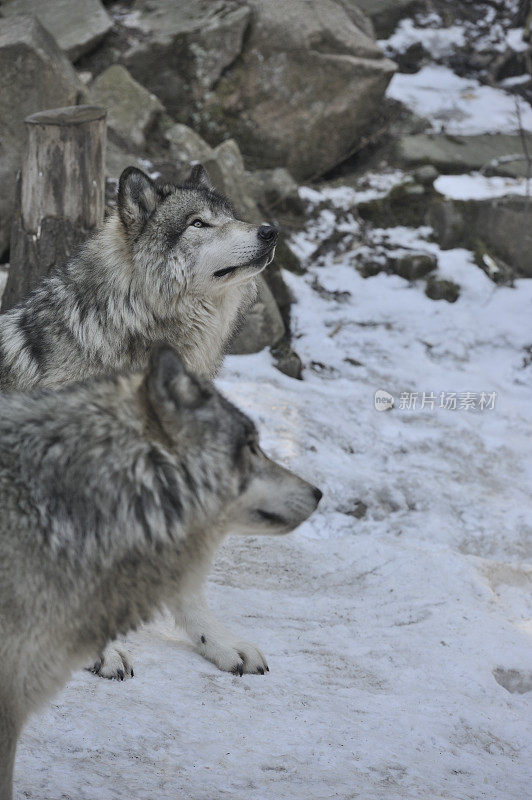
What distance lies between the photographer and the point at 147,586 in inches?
90.1

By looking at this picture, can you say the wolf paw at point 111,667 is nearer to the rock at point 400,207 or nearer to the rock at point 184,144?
the rock at point 184,144

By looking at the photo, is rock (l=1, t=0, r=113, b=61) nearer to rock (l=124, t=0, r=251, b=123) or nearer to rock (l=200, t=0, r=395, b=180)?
rock (l=124, t=0, r=251, b=123)

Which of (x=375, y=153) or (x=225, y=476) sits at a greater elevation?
(x=225, y=476)

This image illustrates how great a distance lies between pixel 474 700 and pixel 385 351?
449cm

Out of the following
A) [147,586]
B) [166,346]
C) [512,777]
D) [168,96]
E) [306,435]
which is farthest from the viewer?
[168,96]

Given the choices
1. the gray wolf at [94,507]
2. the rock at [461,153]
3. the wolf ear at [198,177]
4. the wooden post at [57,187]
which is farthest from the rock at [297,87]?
the gray wolf at [94,507]

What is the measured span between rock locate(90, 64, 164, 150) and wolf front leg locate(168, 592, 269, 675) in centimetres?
625

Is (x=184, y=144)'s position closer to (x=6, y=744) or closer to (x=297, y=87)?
(x=297, y=87)

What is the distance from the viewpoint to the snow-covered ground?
2.81 m

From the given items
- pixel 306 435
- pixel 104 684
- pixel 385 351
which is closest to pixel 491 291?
pixel 385 351

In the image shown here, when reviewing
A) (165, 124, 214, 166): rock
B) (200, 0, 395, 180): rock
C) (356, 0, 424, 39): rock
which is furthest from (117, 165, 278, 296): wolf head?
(356, 0, 424, 39): rock

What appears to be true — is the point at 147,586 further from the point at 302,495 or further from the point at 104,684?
the point at 104,684

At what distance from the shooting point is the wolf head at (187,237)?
394cm

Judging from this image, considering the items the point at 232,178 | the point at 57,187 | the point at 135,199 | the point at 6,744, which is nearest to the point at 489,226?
the point at 232,178
